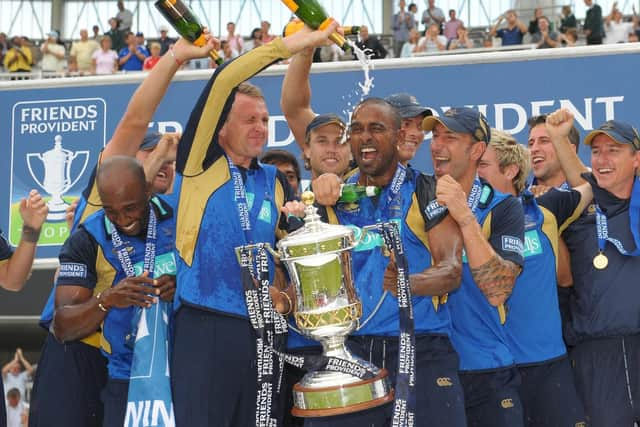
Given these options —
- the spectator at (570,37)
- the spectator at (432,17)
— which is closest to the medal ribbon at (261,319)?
the spectator at (570,37)

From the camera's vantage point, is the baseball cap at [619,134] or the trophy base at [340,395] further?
the baseball cap at [619,134]

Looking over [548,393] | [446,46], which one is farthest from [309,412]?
[446,46]

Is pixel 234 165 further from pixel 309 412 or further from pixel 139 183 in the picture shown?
pixel 309 412

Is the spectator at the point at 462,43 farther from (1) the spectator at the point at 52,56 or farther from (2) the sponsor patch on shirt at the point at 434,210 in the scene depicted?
(2) the sponsor patch on shirt at the point at 434,210

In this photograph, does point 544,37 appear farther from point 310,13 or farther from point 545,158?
point 310,13

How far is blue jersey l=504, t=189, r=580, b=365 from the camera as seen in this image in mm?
4297

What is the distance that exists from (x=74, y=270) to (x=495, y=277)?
5.65ft

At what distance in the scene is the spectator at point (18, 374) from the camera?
9.94 m

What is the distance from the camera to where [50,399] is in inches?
167

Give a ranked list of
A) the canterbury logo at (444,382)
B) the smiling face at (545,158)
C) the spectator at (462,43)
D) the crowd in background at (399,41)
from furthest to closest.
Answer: the spectator at (462,43), the crowd in background at (399,41), the smiling face at (545,158), the canterbury logo at (444,382)

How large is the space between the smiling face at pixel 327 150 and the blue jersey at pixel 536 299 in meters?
0.91

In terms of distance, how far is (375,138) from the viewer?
12.1 ft

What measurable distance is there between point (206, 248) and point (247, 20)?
2455 cm

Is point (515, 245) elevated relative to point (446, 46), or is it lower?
lower
